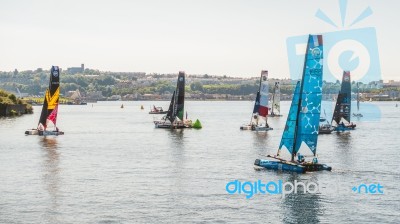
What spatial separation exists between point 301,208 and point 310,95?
1490 centimetres

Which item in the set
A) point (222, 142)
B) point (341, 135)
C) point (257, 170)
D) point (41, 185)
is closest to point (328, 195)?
point (257, 170)

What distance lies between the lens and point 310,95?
61.1m

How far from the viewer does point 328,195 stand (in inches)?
2146

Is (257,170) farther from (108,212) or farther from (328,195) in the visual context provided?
(108,212)

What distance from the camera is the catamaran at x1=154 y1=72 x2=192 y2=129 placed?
131125 mm

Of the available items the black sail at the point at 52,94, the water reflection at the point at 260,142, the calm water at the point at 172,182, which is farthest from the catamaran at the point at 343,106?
the black sail at the point at 52,94

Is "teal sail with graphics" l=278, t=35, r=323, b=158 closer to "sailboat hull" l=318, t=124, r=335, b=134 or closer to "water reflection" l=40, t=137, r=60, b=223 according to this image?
"water reflection" l=40, t=137, r=60, b=223

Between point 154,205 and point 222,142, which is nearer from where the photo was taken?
point 154,205

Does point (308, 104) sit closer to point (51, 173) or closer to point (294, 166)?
point (294, 166)

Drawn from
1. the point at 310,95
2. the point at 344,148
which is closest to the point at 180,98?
the point at 344,148

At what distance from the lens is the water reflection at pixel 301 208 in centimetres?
4603

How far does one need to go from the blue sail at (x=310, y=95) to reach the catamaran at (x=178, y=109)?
6868cm

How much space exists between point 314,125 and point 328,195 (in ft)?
32.8

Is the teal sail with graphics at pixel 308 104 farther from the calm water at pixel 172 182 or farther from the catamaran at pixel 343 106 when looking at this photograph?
the catamaran at pixel 343 106
